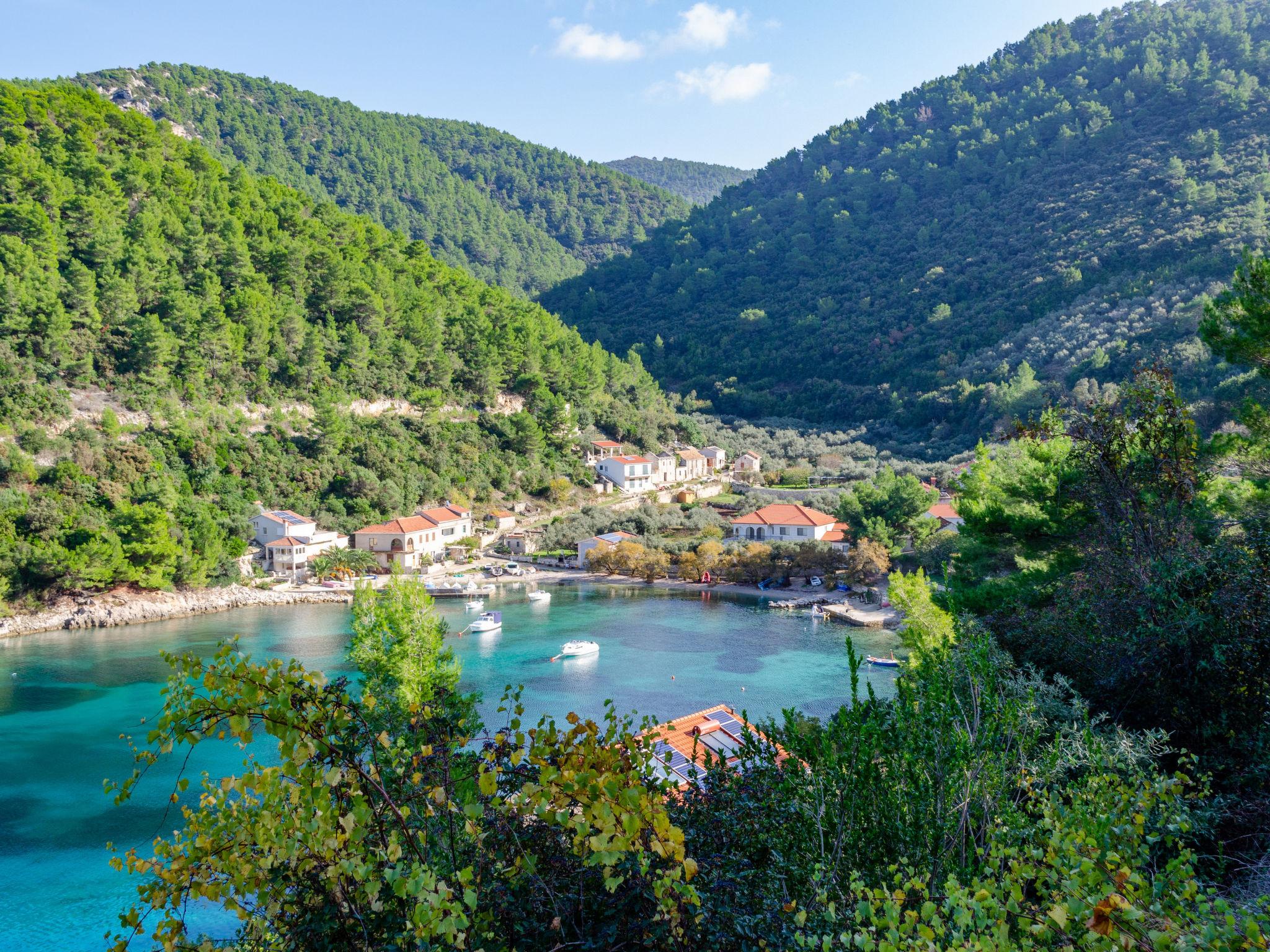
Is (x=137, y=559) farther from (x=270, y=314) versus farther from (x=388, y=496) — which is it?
(x=270, y=314)

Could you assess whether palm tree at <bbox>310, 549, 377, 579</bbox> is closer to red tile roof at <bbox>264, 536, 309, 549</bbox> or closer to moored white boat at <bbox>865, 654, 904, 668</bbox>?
red tile roof at <bbox>264, 536, 309, 549</bbox>

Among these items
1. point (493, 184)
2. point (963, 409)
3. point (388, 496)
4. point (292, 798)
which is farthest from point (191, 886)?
point (493, 184)

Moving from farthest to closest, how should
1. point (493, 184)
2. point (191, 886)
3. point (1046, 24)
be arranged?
point (493, 184) → point (1046, 24) → point (191, 886)

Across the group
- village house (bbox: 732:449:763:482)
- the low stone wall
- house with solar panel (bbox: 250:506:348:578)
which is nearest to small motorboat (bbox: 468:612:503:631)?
house with solar panel (bbox: 250:506:348:578)

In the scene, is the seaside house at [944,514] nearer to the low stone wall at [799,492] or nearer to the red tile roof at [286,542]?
the low stone wall at [799,492]

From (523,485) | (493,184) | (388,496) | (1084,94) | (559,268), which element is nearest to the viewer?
(388,496)

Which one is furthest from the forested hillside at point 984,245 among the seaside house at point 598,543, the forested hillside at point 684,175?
the forested hillside at point 684,175
